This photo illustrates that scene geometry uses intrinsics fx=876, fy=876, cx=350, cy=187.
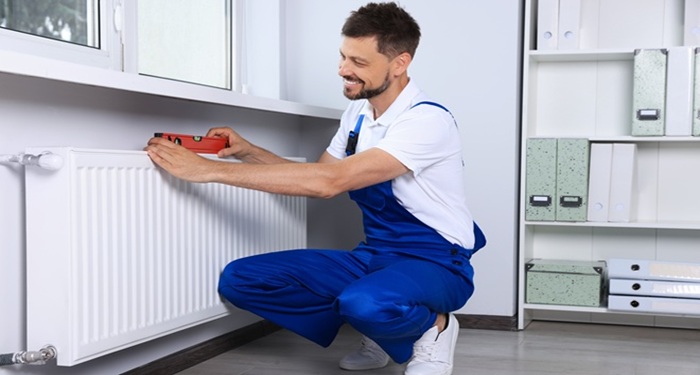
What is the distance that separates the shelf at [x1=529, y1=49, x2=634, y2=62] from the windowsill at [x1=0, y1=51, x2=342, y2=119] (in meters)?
1.01

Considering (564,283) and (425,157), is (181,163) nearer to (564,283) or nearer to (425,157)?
(425,157)

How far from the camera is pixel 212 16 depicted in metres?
2.96

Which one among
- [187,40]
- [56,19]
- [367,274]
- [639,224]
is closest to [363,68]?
[367,274]

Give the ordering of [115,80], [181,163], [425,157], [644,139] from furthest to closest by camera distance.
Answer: [644,139] < [425,157] < [181,163] < [115,80]

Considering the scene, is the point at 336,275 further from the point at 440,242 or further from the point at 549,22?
the point at 549,22

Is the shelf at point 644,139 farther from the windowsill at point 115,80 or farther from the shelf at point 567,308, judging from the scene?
the windowsill at point 115,80

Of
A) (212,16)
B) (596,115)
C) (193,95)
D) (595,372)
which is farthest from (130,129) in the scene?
(596,115)

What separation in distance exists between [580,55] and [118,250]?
1935 mm

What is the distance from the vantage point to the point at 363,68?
7.82 feet

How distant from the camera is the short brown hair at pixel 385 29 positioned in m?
2.38

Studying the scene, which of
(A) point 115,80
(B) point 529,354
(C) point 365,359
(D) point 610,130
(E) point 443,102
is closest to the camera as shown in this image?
(A) point 115,80

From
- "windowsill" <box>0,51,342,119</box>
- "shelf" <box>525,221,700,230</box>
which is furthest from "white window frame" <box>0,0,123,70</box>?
"shelf" <box>525,221,700,230</box>

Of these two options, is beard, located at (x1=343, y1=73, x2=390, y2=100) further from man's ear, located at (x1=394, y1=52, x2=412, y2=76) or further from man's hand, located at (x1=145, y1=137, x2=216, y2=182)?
man's hand, located at (x1=145, y1=137, x2=216, y2=182)

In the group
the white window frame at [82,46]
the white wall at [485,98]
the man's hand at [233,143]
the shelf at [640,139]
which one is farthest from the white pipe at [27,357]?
the shelf at [640,139]
